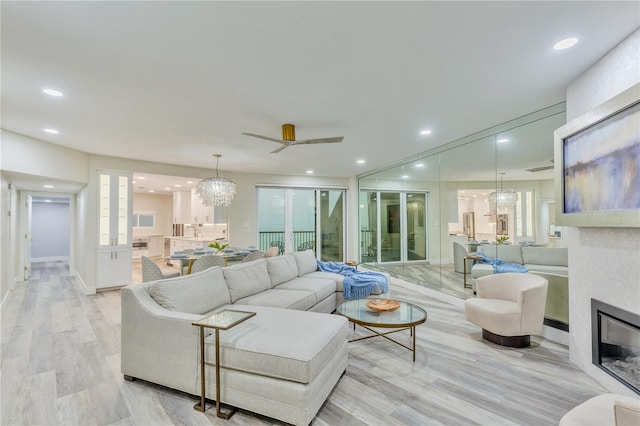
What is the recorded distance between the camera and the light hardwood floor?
2047 mm

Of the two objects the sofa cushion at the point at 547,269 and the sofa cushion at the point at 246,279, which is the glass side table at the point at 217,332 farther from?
the sofa cushion at the point at 547,269

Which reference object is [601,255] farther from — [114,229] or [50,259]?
[50,259]

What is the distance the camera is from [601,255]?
243 centimetres

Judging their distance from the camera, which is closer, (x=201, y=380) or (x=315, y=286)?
(x=201, y=380)

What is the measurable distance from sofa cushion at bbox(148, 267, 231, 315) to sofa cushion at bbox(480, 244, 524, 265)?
3.73 m

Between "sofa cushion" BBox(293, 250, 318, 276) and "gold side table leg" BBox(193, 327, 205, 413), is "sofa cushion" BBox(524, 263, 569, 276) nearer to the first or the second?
"sofa cushion" BBox(293, 250, 318, 276)

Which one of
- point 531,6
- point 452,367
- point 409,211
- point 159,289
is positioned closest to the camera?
point 531,6

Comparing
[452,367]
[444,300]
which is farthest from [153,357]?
[444,300]

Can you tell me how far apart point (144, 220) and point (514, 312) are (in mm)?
11053

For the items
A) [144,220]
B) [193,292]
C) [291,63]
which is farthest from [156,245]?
[291,63]

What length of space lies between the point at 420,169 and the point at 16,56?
580cm

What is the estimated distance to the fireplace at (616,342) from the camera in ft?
7.13

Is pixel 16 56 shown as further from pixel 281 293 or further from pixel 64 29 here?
pixel 281 293

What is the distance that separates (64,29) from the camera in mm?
1955
